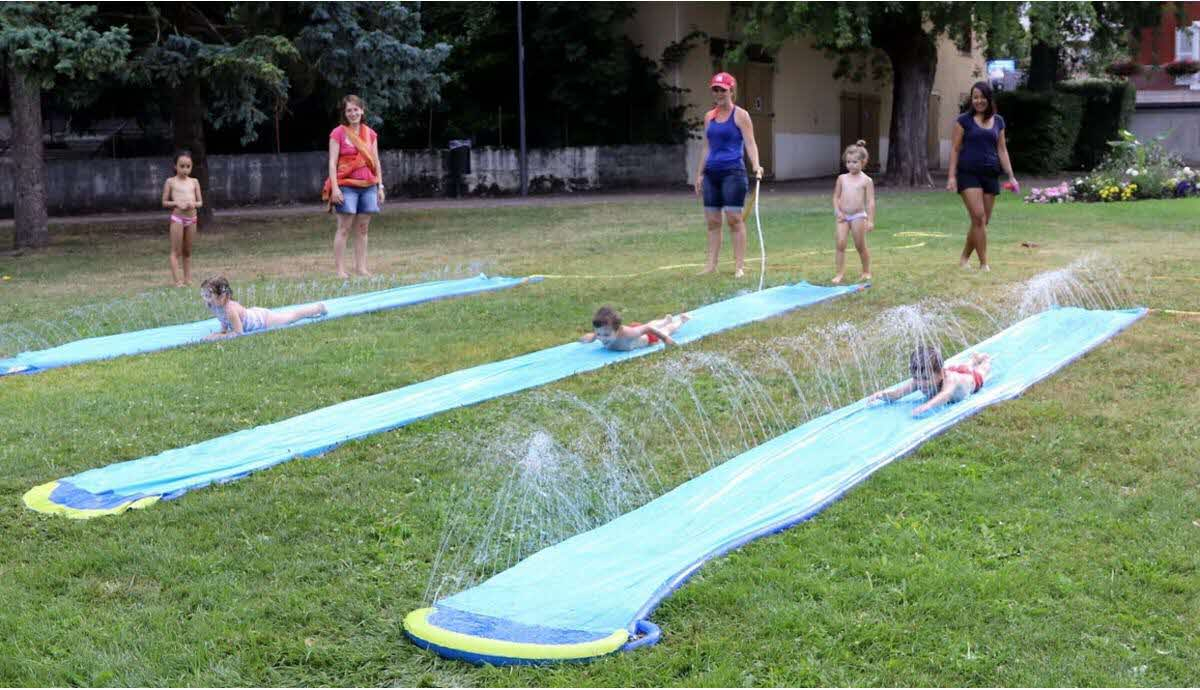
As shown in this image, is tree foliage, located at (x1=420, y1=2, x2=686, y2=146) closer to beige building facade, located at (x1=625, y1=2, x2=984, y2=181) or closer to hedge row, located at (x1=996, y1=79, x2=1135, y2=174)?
beige building facade, located at (x1=625, y1=2, x2=984, y2=181)

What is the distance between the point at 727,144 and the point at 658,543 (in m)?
7.04

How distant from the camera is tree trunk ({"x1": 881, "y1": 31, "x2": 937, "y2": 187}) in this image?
2638cm

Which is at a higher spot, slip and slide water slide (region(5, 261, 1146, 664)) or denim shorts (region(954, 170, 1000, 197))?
denim shorts (region(954, 170, 1000, 197))

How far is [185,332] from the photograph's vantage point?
9.14 m

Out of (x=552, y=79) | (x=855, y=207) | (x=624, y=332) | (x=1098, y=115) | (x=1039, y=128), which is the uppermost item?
(x=552, y=79)

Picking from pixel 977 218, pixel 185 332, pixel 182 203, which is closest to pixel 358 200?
pixel 182 203

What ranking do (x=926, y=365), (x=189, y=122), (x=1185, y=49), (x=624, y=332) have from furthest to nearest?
1. (x=1185, y=49)
2. (x=189, y=122)
3. (x=624, y=332)
4. (x=926, y=365)

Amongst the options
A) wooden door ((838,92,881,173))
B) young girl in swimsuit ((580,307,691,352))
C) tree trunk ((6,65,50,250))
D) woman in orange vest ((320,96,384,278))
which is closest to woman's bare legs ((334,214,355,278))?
woman in orange vest ((320,96,384,278))

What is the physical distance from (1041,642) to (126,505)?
3532 mm

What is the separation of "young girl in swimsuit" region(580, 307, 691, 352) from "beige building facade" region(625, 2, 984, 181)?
66.3 ft

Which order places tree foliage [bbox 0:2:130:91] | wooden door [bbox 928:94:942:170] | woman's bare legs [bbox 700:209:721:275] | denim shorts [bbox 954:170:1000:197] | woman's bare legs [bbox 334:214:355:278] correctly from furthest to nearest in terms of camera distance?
wooden door [bbox 928:94:942:170] < tree foliage [bbox 0:2:130:91] < woman's bare legs [bbox 334:214:355:278] < woman's bare legs [bbox 700:209:721:275] < denim shorts [bbox 954:170:1000:197]

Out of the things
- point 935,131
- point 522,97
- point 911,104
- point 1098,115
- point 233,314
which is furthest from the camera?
point 935,131

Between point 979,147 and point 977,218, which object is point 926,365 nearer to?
point 977,218

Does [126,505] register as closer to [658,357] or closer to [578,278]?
[658,357]
